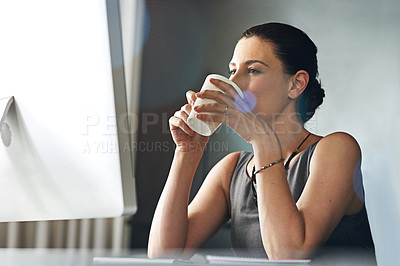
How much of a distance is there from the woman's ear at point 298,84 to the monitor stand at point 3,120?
59cm

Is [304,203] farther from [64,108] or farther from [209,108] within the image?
[64,108]

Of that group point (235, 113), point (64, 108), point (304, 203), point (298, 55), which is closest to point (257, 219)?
point (304, 203)

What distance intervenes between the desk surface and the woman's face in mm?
302

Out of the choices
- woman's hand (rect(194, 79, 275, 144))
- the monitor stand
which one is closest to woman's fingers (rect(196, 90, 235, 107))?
woman's hand (rect(194, 79, 275, 144))

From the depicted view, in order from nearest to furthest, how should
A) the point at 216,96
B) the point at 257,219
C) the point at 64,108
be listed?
the point at 64,108 < the point at 216,96 < the point at 257,219

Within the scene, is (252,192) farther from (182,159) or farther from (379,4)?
(379,4)

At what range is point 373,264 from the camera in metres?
0.84

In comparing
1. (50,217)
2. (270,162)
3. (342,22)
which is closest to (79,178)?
(50,217)

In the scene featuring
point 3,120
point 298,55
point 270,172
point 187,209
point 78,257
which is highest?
point 298,55

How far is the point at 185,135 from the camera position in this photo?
91 centimetres

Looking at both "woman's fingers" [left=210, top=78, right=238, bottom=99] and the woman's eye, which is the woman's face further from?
"woman's fingers" [left=210, top=78, right=238, bottom=99]

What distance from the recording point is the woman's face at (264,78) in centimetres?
90

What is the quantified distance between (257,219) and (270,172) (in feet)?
0.39

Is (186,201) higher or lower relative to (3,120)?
lower
